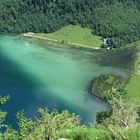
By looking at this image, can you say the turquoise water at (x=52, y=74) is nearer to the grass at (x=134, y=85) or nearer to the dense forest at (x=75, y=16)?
the grass at (x=134, y=85)

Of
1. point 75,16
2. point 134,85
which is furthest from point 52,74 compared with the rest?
point 75,16

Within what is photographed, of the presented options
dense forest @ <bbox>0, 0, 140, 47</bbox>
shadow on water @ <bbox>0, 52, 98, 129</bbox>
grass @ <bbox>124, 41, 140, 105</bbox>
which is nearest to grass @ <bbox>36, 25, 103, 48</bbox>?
dense forest @ <bbox>0, 0, 140, 47</bbox>

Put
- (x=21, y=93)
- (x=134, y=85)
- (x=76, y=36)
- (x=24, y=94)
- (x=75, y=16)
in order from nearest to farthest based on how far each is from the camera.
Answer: (x=24, y=94) < (x=21, y=93) < (x=134, y=85) < (x=76, y=36) < (x=75, y=16)

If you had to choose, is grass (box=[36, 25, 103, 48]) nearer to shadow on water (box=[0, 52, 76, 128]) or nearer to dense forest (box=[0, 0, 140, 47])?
dense forest (box=[0, 0, 140, 47])

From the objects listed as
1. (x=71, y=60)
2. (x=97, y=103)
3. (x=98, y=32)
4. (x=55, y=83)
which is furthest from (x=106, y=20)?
(x=97, y=103)

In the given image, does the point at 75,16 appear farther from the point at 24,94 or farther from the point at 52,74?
the point at 24,94

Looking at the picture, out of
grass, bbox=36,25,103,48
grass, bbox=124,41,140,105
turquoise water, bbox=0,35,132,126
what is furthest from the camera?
grass, bbox=36,25,103,48

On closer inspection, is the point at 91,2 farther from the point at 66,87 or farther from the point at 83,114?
the point at 83,114
